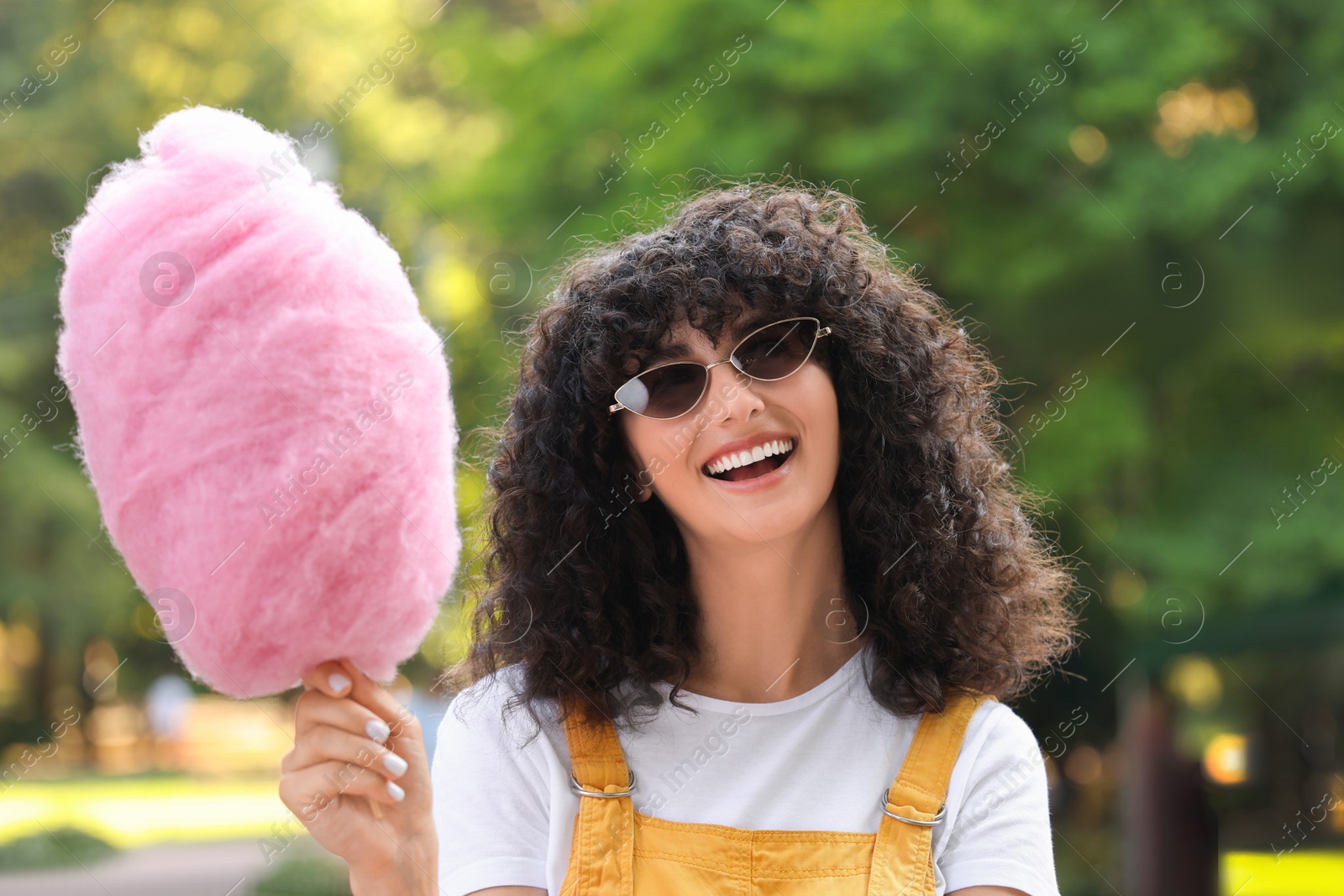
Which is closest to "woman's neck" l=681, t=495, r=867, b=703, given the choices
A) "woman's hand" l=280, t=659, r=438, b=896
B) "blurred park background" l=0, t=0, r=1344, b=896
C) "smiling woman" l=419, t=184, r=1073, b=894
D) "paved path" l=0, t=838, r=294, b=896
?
"smiling woman" l=419, t=184, r=1073, b=894

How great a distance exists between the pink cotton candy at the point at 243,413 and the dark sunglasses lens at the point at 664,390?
0.33 metres

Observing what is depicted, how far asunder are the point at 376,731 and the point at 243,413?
Result: 485 mm

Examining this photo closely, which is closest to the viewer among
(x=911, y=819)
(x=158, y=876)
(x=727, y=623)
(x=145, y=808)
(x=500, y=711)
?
(x=911, y=819)

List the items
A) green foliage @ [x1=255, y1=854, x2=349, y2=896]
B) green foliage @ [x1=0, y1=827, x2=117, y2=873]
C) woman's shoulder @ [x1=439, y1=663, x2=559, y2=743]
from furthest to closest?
green foliage @ [x1=0, y1=827, x2=117, y2=873]
green foliage @ [x1=255, y1=854, x2=349, y2=896]
woman's shoulder @ [x1=439, y1=663, x2=559, y2=743]

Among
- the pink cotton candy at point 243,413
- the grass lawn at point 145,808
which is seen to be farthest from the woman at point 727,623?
the grass lawn at point 145,808

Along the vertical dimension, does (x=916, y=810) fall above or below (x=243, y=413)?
below

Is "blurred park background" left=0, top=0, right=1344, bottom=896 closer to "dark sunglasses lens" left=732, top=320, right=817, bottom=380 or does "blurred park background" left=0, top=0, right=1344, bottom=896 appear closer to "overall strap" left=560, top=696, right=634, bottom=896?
"overall strap" left=560, top=696, right=634, bottom=896

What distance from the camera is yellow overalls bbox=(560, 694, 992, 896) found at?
1720mm

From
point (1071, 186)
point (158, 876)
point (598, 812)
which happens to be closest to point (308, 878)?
point (158, 876)

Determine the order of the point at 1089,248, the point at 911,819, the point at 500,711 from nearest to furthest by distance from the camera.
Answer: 1. the point at 911,819
2. the point at 500,711
3. the point at 1089,248

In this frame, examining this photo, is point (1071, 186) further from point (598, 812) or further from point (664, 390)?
point (598, 812)

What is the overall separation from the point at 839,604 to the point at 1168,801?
7621 millimetres

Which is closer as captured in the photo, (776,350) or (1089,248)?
(776,350)

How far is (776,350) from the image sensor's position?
1.87 metres
